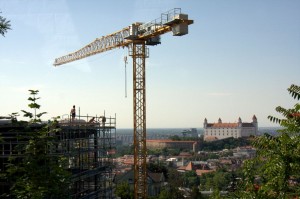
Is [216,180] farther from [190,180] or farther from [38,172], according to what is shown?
[38,172]

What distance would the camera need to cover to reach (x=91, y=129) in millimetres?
22234

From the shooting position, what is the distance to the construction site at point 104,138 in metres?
18.4

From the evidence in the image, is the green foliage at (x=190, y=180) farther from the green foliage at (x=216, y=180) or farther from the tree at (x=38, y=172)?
the tree at (x=38, y=172)

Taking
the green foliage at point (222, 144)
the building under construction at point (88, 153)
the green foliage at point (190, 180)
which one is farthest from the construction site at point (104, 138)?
the green foliage at point (222, 144)

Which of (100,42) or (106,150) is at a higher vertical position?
(100,42)

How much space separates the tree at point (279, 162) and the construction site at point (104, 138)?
7817 mm

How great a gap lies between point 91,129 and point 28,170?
49.2 feet

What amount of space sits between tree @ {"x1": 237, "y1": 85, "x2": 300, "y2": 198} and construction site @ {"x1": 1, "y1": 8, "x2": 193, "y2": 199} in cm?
782

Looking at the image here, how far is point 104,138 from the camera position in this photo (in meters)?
23.4

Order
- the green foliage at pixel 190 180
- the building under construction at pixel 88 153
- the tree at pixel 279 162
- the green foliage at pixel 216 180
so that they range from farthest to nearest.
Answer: the green foliage at pixel 190 180
the green foliage at pixel 216 180
the building under construction at pixel 88 153
the tree at pixel 279 162

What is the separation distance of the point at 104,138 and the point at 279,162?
18.6m

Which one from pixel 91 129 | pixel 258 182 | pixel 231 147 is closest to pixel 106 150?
pixel 91 129

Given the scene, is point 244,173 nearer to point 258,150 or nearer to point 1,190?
point 258,150

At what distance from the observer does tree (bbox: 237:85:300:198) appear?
17.8ft
